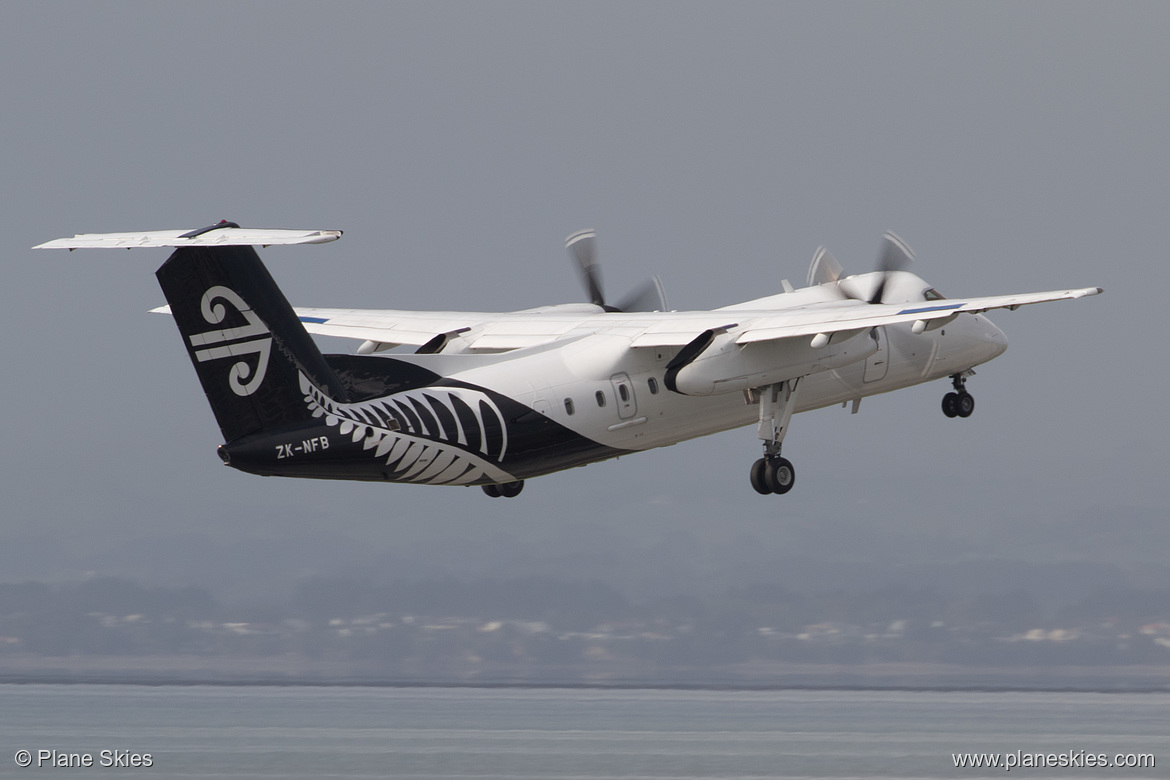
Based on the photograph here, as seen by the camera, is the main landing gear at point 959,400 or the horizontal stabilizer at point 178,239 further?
the main landing gear at point 959,400

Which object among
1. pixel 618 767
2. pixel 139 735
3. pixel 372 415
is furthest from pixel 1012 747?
pixel 372 415

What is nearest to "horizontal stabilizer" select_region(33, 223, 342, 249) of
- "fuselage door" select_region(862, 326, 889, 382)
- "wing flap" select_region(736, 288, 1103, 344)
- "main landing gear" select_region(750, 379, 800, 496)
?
"wing flap" select_region(736, 288, 1103, 344)

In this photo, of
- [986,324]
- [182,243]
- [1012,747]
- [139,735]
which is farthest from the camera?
[139,735]

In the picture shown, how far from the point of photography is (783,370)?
81.0 ft

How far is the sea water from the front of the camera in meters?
101

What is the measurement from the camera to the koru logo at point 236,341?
20656 millimetres

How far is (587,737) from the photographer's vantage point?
5177 inches

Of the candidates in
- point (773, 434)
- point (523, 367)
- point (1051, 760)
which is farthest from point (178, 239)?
point (1051, 760)

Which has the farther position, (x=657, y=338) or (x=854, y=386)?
(x=854, y=386)

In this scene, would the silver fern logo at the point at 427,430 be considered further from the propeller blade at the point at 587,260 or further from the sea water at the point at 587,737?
the sea water at the point at 587,737

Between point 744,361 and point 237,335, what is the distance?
8686 mm

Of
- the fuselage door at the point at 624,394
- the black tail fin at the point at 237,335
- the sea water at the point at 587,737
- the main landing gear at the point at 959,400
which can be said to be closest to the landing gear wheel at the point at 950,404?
the main landing gear at the point at 959,400

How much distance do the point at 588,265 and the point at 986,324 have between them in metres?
9.00

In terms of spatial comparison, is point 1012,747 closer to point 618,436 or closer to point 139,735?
point 139,735
